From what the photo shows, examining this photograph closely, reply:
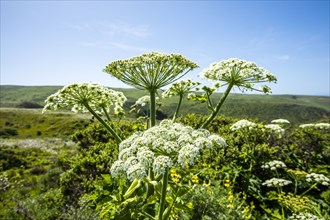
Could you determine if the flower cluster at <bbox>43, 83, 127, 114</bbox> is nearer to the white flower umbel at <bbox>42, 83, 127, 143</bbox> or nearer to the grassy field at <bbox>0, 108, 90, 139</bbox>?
the white flower umbel at <bbox>42, 83, 127, 143</bbox>

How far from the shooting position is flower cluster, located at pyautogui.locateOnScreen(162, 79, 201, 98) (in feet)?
18.6

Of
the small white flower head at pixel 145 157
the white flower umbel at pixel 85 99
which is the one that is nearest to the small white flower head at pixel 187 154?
the small white flower head at pixel 145 157

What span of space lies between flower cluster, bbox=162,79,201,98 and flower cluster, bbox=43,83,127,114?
4.02 ft

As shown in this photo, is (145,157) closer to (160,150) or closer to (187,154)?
(160,150)

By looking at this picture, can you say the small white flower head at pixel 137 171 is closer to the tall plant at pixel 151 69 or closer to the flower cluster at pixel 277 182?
the tall plant at pixel 151 69

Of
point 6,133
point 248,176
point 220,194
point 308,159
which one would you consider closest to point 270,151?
point 248,176

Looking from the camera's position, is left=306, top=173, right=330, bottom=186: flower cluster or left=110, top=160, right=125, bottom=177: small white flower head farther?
left=306, top=173, right=330, bottom=186: flower cluster

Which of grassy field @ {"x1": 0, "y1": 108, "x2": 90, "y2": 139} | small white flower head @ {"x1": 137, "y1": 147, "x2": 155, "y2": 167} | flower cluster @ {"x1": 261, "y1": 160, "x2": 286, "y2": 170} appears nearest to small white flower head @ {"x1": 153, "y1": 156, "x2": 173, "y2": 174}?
small white flower head @ {"x1": 137, "y1": 147, "x2": 155, "y2": 167}

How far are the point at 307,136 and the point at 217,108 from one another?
1008 cm

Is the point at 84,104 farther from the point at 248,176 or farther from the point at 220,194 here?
the point at 248,176

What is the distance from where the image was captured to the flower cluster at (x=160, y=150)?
3551 millimetres

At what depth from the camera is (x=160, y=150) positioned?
12.9 ft

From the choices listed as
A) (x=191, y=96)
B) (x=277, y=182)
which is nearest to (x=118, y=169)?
(x=191, y=96)

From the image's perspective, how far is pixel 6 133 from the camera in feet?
380
